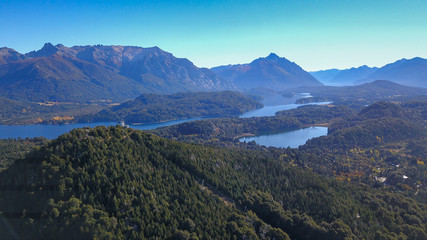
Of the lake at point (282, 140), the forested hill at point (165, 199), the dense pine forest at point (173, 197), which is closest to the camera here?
the forested hill at point (165, 199)

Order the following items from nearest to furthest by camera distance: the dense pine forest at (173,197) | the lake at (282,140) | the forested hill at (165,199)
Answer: the forested hill at (165,199) → the dense pine forest at (173,197) → the lake at (282,140)

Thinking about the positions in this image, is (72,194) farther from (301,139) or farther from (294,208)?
(301,139)

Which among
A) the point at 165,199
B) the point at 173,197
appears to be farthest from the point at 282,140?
the point at 165,199

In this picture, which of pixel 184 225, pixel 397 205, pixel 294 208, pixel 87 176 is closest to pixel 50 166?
pixel 87 176

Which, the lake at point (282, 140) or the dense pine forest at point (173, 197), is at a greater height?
the dense pine forest at point (173, 197)

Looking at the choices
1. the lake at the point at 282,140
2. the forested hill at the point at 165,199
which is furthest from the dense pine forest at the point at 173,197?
the lake at the point at 282,140

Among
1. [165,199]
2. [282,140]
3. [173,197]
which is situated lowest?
[282,140]

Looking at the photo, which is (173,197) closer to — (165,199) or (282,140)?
(165,199)

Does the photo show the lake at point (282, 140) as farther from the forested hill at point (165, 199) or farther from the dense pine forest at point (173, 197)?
the forested hill at point (165, 199)
